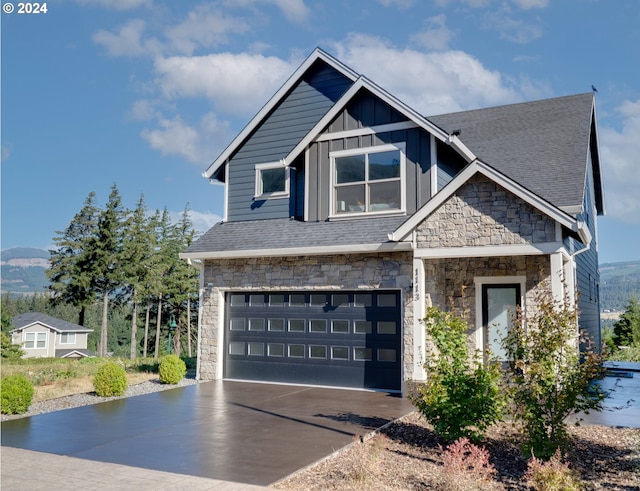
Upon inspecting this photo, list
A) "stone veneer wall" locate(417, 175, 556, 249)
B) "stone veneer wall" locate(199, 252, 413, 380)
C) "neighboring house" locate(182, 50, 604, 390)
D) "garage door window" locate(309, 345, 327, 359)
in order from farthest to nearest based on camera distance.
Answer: "garage door window" locate(309, 345, 327, 359), "stone veneer wall" locate(199, 252, 413, 380), "neighboring house" locate(182, 50, 604, 390), "stone veneer wall" locate(417, 175, 556, 249)

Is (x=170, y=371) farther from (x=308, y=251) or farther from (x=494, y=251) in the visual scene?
(x=494, y=251)

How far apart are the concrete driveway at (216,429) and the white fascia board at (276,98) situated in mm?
6548

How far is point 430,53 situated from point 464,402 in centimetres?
1448

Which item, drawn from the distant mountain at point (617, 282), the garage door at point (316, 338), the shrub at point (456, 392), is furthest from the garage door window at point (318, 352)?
the distant mountain at point (617, 282)

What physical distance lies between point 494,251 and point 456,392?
4.14 meters

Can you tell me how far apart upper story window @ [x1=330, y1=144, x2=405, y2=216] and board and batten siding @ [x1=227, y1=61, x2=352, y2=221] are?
1.44 meters

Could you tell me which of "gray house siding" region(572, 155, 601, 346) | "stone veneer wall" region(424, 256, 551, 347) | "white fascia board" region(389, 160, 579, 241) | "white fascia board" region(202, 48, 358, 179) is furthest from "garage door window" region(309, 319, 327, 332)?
"gray house siding" region(572, 155, 601, 346)

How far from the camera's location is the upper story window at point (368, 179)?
498 inches

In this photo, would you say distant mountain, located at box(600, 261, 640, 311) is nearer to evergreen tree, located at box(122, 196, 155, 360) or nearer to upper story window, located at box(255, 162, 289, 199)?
evergreen tree, located at box(122, 196, 155, 360)

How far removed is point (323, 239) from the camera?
12383 mm

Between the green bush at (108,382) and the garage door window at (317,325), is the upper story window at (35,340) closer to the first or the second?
the green bush at (108,382)

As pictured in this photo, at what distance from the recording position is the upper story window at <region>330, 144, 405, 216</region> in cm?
1266

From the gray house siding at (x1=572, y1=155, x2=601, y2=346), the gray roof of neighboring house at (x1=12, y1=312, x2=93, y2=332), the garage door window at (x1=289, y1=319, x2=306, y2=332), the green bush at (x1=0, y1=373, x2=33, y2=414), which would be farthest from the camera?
the gray roof of neighboring house at (x1=12, y1=312, x2=93, y2=332)

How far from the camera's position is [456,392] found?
6809 millimetres
